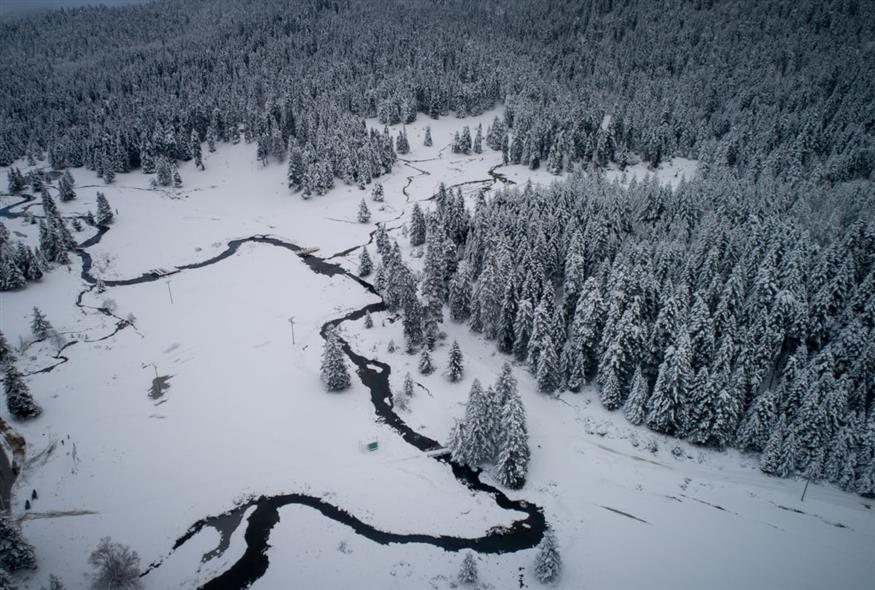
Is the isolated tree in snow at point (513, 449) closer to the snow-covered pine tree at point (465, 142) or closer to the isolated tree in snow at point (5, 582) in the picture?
the isolated tree in snow at point (5, 582)

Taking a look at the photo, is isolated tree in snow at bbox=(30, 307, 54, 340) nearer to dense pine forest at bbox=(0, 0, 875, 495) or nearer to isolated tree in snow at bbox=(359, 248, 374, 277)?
dense pine forest at bbox=(0, 0, 875, 495)

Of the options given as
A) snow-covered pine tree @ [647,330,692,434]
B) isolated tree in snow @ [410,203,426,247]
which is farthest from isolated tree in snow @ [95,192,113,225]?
snow-covered pine tree @ [647,330,692,434]

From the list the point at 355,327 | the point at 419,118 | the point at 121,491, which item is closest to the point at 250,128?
the point at 419,118

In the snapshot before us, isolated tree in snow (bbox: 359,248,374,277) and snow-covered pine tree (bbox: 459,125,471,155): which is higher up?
snow-covered pine tree (bbox: 459,125,471,155)

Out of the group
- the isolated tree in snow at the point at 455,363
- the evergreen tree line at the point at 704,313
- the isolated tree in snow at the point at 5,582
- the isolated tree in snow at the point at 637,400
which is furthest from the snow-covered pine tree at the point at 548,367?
the isolated tree in snow at the point at 5,582

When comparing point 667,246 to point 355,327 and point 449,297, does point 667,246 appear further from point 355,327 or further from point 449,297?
Result: point 355,327

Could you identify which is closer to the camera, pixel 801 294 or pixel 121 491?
pixel 121 491
